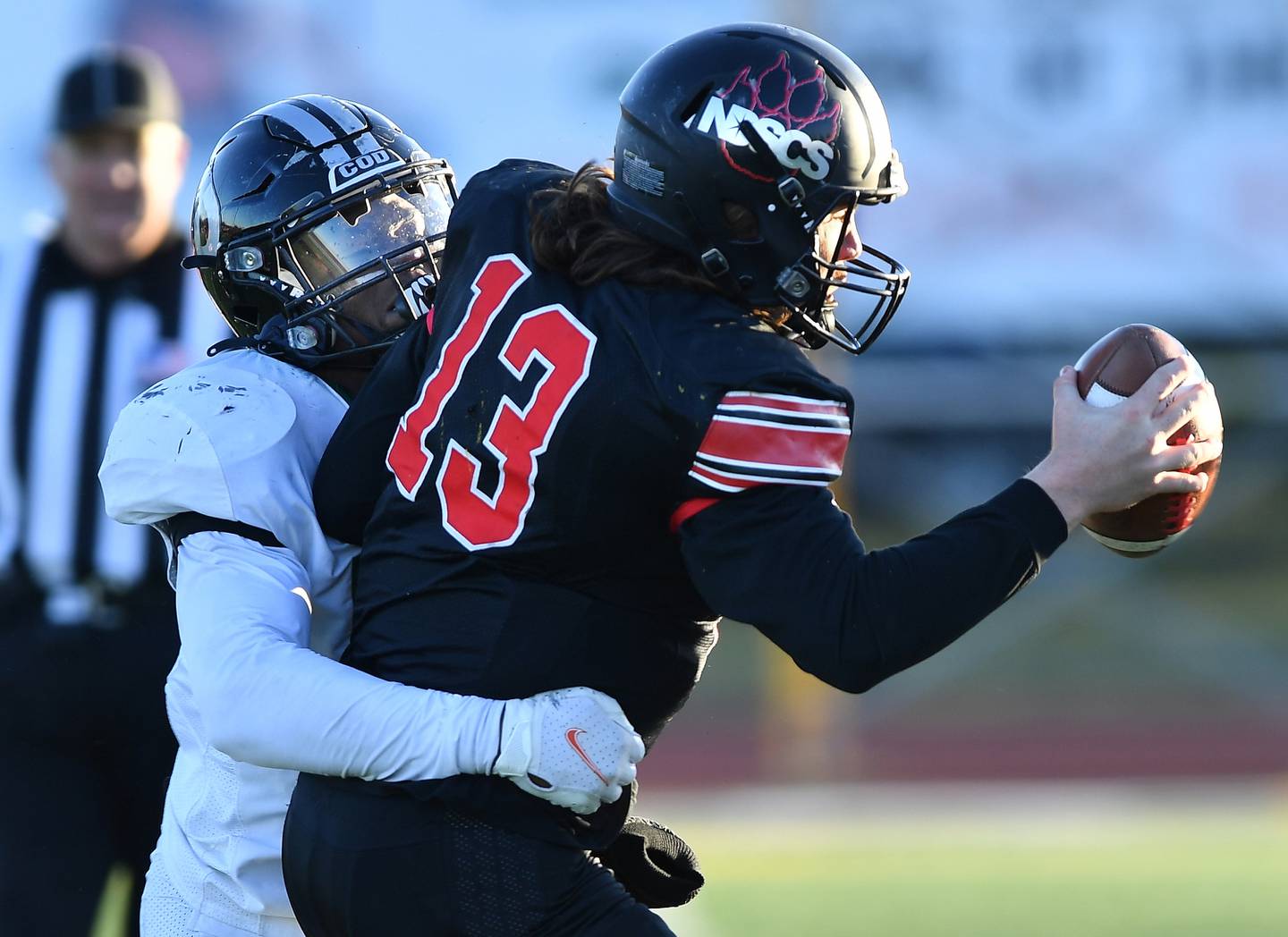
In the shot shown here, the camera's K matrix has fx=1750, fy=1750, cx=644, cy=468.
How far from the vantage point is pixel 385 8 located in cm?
1227

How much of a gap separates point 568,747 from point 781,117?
0.78m

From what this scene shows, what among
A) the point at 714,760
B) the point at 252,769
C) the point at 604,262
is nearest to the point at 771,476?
the point at 604,262

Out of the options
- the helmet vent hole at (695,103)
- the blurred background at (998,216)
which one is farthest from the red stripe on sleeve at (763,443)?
the blurred background at (998,216)

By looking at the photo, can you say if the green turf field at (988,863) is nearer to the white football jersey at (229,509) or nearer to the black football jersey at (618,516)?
the white football jersey at (229,509)

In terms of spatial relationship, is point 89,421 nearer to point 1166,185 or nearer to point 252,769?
point 252,769

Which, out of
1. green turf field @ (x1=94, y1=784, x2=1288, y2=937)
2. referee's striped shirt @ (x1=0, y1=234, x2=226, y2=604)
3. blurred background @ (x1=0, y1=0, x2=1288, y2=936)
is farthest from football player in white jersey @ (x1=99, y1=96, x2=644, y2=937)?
blurred background @ (x1=0, y1=0, x2=1288, y2=936)

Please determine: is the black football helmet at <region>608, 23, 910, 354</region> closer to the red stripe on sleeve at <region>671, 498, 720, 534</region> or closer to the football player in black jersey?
the football player in black jersey

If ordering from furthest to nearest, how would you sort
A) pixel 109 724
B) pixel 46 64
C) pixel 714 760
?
pixel 46 64
pixel 714 760
pixel 109 724

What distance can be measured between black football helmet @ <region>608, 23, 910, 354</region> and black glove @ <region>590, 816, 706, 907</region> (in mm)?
713

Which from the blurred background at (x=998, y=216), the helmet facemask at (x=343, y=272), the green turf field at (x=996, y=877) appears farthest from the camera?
the blurred background at (x=998, y=216)

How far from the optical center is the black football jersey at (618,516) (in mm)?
1886

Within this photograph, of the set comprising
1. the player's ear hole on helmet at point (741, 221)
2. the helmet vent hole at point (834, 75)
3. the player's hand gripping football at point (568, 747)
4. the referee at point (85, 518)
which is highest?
the helmet vent hole at point (834, 75)

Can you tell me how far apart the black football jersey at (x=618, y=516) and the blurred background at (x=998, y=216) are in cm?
794

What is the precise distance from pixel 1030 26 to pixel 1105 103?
2.59ft
